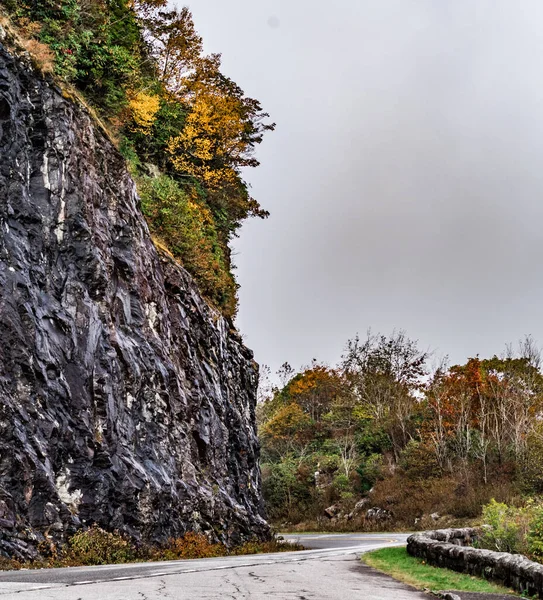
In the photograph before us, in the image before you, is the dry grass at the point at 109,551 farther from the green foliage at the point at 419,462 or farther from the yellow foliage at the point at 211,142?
the green foliage at the point at 419,462

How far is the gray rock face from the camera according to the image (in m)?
14.5

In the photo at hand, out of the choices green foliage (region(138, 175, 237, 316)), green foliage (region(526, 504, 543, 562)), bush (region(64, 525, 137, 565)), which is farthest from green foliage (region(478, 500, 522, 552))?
green foliage (region(138, 175, 237, 316))

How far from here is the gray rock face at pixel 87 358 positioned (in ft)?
47.7

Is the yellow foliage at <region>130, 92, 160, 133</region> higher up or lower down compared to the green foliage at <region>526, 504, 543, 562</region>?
higher up

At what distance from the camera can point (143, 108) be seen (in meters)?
28.2

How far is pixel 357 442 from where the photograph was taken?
174 ft

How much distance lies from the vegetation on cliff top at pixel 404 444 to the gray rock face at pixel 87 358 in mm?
21680

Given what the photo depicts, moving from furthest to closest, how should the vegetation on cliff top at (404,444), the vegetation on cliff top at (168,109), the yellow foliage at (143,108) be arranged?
the vegetation on cliff top at (404,444)
the yellow foliage at (143,108)
the vegetation on cliff top at (168,109)

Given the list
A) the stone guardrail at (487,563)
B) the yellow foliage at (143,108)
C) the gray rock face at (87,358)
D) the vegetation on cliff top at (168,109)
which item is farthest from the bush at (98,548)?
the yellow foliage at (143,108)

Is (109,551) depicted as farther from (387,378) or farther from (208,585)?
(387,378)

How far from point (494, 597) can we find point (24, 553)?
882 centimetres

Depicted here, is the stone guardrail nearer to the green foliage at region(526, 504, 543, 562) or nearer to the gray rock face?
the green foliage at region(526, 504, 543, 562)

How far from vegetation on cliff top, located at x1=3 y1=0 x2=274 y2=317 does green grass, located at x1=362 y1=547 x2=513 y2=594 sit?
1528cm

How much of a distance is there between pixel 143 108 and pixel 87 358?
48.6 feet
